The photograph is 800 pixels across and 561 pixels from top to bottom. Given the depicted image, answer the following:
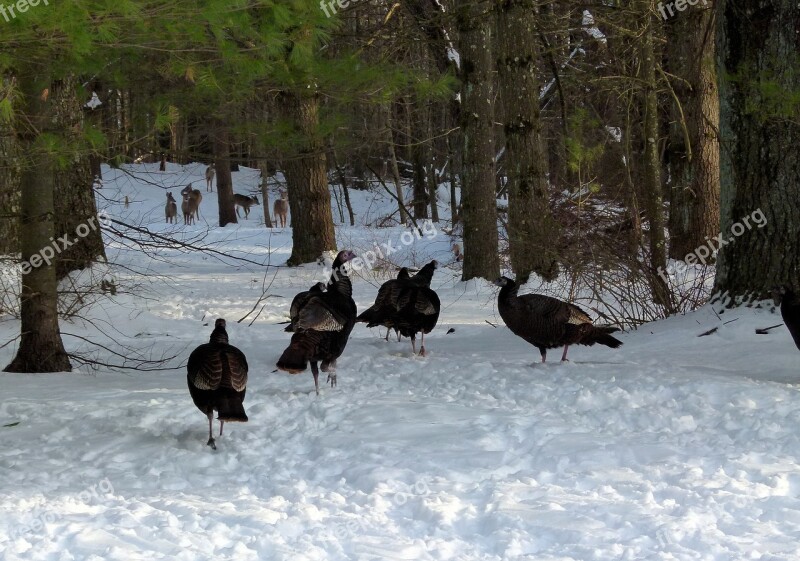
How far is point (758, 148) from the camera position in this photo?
9609 mm

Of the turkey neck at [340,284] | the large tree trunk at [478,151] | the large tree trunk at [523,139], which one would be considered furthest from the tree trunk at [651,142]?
the turkey neck at [340,284]

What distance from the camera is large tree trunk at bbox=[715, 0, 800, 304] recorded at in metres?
9.30

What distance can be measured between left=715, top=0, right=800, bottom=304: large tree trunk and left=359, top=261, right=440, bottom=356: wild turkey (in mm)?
3202

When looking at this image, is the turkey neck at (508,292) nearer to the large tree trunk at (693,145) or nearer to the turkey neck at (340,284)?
the turkey neck at (340,284)

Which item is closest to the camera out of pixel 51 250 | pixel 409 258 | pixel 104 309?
pixel 51 250

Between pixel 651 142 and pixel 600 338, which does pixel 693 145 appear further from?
pixel 600 338

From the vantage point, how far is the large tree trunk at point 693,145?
17.3 metres

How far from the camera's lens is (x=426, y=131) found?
3266cm

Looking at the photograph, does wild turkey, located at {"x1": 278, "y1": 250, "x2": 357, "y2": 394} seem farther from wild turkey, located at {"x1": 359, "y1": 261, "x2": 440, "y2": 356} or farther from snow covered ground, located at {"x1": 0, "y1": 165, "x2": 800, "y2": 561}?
wild turkey, located at {"x1": 359, "y1": 261, "x2": 440, "y2": 356}

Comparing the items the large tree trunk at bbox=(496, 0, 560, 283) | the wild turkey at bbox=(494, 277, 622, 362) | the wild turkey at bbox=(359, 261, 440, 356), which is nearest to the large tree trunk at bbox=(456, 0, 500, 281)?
the large tree trunk at bbox=(496, 0, 560, 283)

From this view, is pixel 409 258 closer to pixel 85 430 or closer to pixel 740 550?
pixel 85 430

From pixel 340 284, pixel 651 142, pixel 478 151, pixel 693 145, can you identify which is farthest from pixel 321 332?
pixel 693 145

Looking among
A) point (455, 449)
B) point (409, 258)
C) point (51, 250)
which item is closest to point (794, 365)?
point (455, 449)

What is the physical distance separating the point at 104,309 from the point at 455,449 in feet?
26.8
